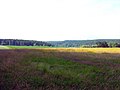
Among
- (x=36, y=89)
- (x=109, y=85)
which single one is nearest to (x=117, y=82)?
(x=109, y=85)

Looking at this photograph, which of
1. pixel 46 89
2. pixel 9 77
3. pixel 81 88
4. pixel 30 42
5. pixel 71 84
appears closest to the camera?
pixel 46 89

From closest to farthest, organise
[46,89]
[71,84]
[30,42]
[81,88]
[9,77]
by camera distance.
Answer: [46,89] → [81,88] → [71,84] → [9,77] → [30,42]

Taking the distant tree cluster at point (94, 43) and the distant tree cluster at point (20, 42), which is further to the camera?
the distant tree cluster at point (20, 42)

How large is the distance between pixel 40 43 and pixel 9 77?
151 meters

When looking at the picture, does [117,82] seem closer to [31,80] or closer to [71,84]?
[71,84]

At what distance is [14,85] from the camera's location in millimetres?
9164

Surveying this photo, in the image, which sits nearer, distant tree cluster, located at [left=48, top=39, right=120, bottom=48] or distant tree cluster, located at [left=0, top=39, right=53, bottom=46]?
distant tree cluster, located at [left=48, top=39, right=120, bottom=48]

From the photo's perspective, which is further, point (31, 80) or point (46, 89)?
point (31, 80)

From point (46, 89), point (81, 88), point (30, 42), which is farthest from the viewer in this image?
point (30, 42)

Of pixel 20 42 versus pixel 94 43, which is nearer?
pixel 94 43

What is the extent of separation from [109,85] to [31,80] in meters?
2.76

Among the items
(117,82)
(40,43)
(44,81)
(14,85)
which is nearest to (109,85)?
(117,82)

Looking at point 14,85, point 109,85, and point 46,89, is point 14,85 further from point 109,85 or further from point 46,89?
point 109,85

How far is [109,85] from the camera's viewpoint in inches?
391
